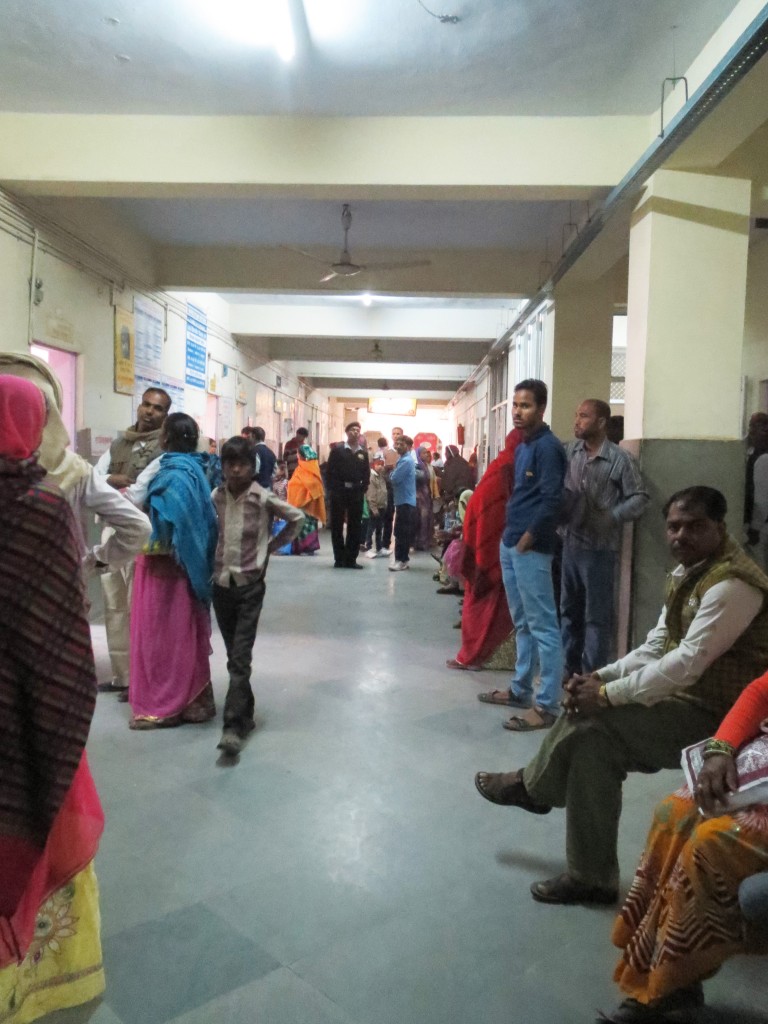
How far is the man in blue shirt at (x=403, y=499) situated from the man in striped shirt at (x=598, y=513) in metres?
4.65

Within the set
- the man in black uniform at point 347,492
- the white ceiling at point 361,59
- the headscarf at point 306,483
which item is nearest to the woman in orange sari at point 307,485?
the headscarf at point 306,483

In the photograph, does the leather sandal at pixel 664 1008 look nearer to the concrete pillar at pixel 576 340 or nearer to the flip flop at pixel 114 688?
the flip flop at pixel 114 688

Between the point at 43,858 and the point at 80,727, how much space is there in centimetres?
25

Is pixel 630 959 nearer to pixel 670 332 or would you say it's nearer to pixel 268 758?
pixel 268 758

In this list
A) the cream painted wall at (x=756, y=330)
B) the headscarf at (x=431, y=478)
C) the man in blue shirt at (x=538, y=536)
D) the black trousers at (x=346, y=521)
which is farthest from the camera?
the headscarf at (x=431, y=478)

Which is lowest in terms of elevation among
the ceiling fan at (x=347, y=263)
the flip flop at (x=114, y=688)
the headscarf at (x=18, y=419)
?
the flip flop at (x=114, y=688)

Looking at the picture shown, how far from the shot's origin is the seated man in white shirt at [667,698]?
5.96ft

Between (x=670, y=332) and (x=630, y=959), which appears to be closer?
(x=630, y=959)

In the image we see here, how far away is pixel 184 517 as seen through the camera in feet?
10.6

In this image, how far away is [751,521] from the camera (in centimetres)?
432

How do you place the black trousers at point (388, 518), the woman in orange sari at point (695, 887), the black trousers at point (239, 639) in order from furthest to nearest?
the black trousers at point (388, 518) < the black trousers at point (239, 639) < the woman in orange sari at point (695, 887)

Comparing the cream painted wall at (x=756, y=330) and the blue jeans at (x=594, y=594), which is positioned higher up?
the cream painted wall at (x=756, y=330)

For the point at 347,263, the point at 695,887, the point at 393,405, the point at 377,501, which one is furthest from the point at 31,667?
the point at 393,405

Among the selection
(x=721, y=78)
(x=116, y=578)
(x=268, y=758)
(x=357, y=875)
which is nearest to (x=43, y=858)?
(x=357, y=875)
